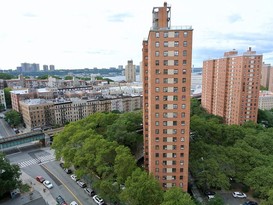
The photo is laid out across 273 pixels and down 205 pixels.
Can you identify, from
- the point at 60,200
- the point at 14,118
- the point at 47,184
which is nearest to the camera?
the point at 60,200

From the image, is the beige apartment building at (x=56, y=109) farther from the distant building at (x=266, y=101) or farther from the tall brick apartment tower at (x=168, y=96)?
the distant building at (x=266, y=101)

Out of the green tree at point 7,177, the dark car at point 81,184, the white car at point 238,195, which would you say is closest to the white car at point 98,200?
the dark car at point 81,184

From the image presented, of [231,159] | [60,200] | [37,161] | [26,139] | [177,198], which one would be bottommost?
[37,161]

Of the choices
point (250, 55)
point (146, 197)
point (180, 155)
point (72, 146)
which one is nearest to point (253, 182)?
point (180, 155)

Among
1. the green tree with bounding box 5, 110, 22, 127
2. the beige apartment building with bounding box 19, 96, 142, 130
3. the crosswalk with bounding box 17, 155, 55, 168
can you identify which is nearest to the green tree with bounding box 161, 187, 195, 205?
the crosswalk with bounding box 17, 155, 55, 168

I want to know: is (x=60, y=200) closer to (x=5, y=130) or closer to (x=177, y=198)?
(x=177, y=198)

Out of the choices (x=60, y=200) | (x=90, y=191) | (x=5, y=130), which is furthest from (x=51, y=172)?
(x=5, y=130)
